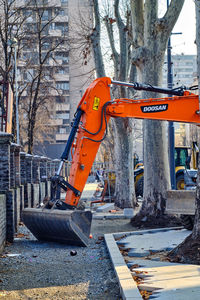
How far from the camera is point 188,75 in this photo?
17925cm

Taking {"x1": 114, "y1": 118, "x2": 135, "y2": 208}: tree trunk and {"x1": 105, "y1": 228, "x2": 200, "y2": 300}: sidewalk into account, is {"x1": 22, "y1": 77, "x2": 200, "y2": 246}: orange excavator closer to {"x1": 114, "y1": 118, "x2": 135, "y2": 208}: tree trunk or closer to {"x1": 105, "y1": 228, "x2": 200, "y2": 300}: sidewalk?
{"x1": 105, "y1": 228, "x2": 200, "y2": 300}: sidewalk

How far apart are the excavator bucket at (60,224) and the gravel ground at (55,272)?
19 centimetres

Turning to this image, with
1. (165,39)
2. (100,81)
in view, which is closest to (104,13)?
(165,39)

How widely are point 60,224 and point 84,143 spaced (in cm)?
202

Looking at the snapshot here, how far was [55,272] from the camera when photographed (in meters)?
8.41

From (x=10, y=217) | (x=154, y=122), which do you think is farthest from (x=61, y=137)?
(x=10, y=217)

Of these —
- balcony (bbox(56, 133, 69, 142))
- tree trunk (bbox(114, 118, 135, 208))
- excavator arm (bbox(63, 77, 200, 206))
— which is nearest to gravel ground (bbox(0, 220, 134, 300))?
excavator arm (bbox(63, 77, 200, 206))

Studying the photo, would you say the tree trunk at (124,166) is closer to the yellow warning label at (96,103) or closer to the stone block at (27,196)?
the stone block at (27,196)

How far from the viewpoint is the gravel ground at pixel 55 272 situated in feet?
22.9

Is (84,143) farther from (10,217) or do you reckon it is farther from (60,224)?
(10,217)

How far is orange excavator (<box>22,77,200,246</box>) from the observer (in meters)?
11.0

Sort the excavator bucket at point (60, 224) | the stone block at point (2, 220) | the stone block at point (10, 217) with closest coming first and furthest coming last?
the stone block at point (2, 220) → the excavator bucket at point (60, 224) → the stone block at point (10, 217)

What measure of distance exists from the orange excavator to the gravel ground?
39 centimetres

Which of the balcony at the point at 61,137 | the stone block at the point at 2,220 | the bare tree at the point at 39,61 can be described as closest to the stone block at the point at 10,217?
the stone block at the point at 2,220
